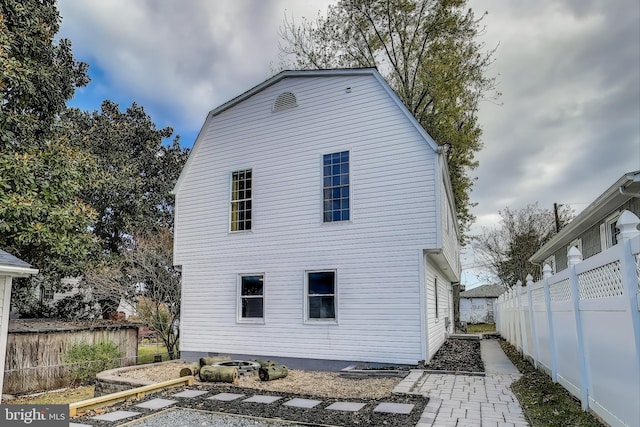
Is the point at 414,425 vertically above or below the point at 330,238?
below

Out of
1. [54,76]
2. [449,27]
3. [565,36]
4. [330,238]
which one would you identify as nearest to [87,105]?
[54,76]

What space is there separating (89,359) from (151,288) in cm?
286

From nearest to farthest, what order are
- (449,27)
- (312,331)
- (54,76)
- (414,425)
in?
(414,425) < (312,331) < (54,76) < (449,27)

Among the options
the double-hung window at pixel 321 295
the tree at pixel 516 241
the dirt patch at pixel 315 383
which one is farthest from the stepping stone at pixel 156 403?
the tree at pixel 516 241

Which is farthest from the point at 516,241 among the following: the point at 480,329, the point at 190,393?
the point at 190,393

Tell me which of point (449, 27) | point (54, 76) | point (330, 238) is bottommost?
point (330, 238)

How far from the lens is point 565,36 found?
1204cm

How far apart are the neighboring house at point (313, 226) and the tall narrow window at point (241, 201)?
0.10 ft

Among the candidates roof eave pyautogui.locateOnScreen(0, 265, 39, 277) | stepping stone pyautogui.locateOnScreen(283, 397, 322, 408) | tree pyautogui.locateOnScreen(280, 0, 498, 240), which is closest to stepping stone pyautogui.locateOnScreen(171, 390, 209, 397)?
stepping stone pyautogui.locateOnScreen(283, 397, 322, 408)

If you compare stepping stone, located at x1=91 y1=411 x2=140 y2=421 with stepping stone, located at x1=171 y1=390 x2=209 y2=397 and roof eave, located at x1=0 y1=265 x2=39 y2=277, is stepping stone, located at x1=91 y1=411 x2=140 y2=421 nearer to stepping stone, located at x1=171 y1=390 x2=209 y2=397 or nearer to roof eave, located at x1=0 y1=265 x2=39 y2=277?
stepping stone, located at x1=171 y1=390 x2=209 y2=397

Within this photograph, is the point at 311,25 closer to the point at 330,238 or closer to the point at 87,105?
the point at 87,105

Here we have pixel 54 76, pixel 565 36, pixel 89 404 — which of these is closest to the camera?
pixel 89 404

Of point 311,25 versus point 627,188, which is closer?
point 627,188

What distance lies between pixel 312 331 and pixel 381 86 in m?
6.31
